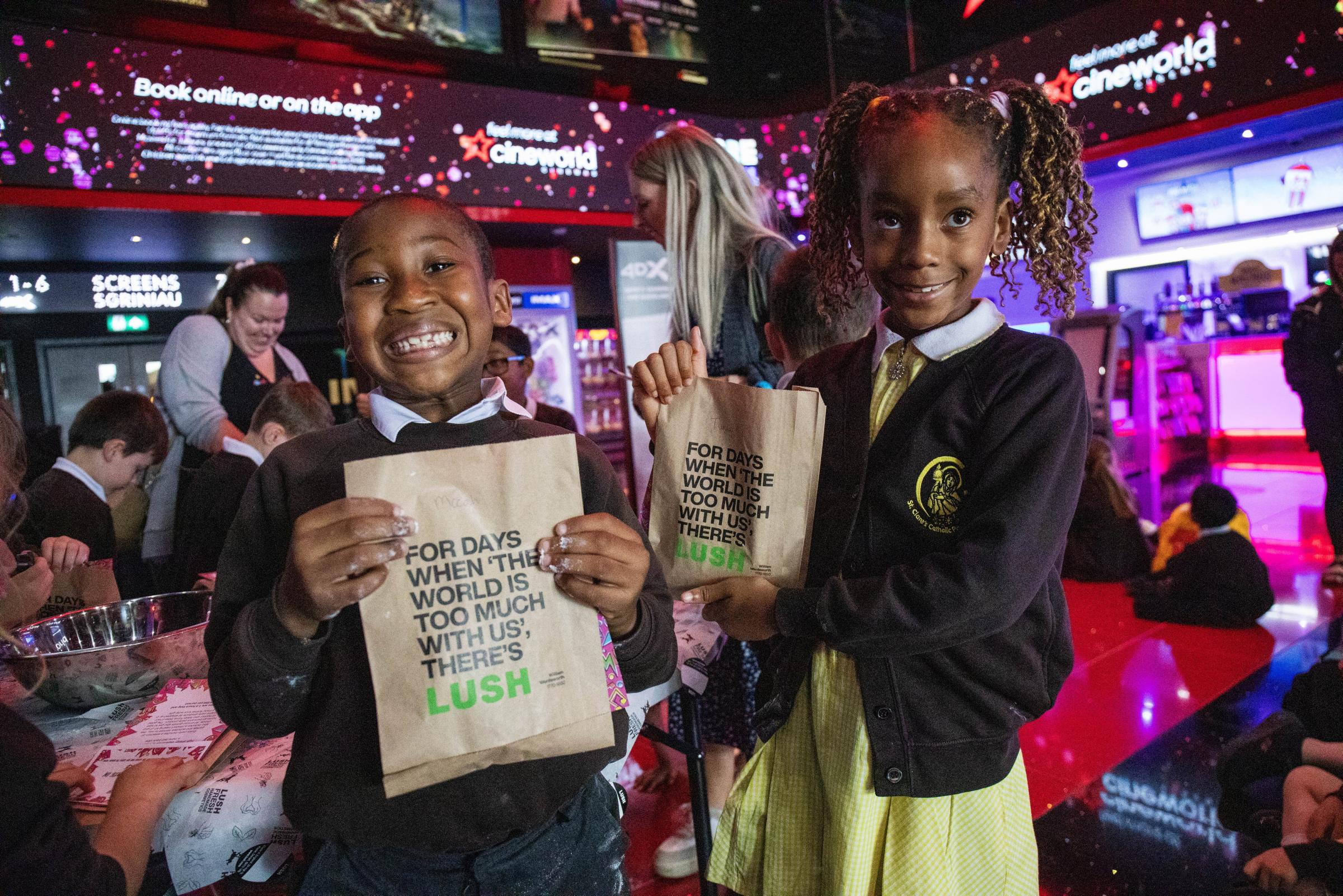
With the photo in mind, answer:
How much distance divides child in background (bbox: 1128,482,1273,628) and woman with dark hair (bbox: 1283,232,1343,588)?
Answer: 2.54ft

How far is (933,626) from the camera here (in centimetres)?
94

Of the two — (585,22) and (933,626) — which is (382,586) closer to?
(933,626)

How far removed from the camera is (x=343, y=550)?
0.78 metres

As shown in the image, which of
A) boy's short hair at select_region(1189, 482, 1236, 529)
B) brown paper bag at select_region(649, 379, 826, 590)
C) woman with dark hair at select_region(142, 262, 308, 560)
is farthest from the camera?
boy's short hair at select_region(1189, 482, 1236, 529)

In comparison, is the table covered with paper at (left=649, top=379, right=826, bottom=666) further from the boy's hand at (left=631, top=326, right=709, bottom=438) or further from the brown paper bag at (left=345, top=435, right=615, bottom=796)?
the brown paper bag at (left=345, top=435, right=615, bottom=796)

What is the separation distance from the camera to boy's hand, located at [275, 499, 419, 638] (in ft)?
2.53

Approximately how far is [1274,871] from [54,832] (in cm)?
224

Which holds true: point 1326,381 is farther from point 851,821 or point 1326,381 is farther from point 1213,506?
point 851,821

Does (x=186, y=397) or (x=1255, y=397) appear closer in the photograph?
(x=186, y=397)

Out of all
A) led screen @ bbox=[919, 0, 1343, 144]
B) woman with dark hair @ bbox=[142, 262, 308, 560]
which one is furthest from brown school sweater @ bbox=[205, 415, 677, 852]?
led screen @ bbox=[919, 0, 1343, 144]

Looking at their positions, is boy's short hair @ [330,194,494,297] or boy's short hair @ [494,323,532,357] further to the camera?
boy's short hair @ [494,323,532,357]

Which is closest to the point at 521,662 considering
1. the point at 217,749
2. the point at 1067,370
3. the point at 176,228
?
the point at 217,749

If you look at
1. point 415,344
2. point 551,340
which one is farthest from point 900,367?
point 551,340

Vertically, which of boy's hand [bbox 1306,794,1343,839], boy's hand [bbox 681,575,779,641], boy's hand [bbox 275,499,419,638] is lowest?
boy's hand [bbox 1306,794,1343,839]
